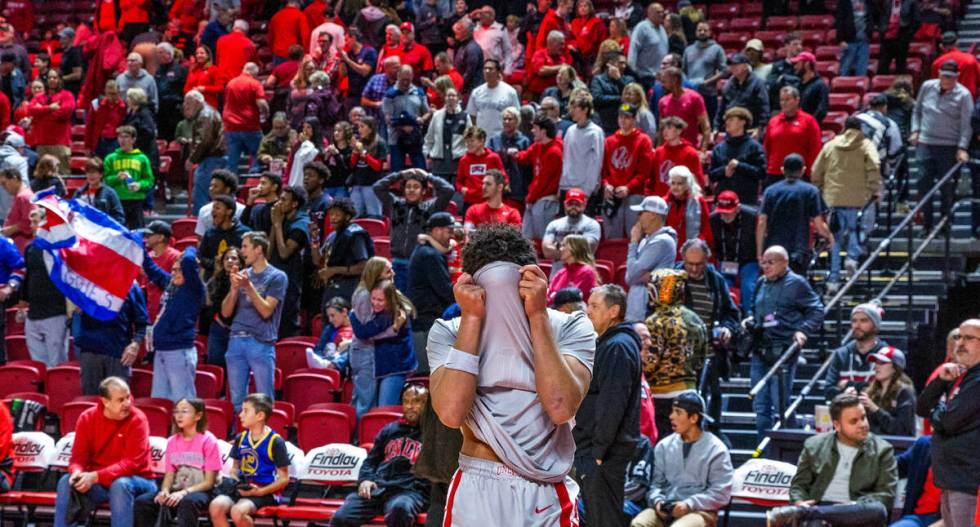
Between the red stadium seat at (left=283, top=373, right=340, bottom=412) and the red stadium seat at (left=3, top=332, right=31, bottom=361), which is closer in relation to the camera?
the red stadium seat at (left=283, top=373, right=340, bottom=412)

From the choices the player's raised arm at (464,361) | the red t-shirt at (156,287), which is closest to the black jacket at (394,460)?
the red t-shirt at (156,287)

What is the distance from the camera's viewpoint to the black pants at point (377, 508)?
910 cm

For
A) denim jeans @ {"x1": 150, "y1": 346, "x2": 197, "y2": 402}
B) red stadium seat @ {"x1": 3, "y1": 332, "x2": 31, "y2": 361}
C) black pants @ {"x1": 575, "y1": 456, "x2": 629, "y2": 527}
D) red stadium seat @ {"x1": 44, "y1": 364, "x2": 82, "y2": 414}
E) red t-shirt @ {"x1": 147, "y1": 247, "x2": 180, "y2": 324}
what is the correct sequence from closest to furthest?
black pants @ {"x1": 575, "y1": 456, "x2": 629, "y2": 527} < denim jeans @ {"x1": 150, "y1": 346, "x2": 197, "y2": 402} < red stadium seat @ {"x1": 44, "y1": 364, "x2": 82, "y2": 414} < red t-shirt @ {"x1": 147, "y1": 247, "x2": 180, "y2": 324} < red stadium seat @ {"x1": 3, "y1": 332, "x2": 31, "y2": 361}

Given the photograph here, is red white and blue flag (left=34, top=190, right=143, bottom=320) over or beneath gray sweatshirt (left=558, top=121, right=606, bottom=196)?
beneath

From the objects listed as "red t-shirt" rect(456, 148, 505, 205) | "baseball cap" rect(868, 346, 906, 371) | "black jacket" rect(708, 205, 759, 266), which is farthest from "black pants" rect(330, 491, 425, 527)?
"red t-shirt" rect(456, 148, 505, 205)

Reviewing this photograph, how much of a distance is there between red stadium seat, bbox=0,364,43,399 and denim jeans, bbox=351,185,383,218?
3.41 m

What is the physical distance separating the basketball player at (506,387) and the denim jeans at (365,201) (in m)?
9.35

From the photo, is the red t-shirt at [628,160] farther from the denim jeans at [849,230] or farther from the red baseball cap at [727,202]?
the denim jeans at [849,230]

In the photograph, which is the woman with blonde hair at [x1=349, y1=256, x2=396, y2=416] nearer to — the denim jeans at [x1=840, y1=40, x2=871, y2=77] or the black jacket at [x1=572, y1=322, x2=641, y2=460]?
the black jacket at [x1=572, y1=322, x2=641, y2=460]

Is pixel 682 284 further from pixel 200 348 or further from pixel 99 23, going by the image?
pixel 99 23

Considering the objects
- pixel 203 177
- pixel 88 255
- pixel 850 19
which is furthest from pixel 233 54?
pixel 850 19

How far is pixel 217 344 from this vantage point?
11.8 meters

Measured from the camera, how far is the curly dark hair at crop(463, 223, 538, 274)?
443 centimetres

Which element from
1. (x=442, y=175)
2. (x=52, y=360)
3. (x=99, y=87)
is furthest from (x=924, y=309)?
(x=99, y=87)
